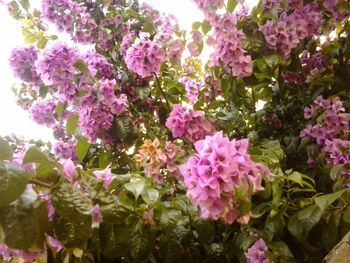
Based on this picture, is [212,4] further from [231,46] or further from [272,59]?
[272,59]

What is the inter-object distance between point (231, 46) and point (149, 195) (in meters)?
0.72

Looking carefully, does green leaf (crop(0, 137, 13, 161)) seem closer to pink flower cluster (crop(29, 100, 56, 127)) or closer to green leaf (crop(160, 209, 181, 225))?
green leaf (crop(160, 209, 181, 225))

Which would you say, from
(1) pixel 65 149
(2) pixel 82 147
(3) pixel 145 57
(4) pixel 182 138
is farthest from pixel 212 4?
(1) pixel 65 149

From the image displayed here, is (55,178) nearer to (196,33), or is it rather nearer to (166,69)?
(196,33)

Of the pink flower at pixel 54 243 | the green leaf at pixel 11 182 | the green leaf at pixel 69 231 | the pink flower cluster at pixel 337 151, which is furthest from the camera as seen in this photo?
the pink flower cluster at pixel 337 151

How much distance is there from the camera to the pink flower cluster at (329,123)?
155cm

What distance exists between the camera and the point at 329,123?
1.57 metres

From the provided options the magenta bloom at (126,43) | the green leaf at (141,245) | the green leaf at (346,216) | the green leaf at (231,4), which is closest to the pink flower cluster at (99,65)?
the magenta bloom at (126,43)

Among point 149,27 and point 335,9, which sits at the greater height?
point 149,27

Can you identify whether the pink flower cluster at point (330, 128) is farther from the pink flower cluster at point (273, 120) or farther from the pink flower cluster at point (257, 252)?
the pink flower cluster at point (257, 252)

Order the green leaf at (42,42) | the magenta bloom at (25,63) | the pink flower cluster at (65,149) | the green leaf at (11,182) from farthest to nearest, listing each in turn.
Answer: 1. the pink flower cluster at (65,149)
2. the green leaf at (42,42)
3. the magenta bloom at (25,63)
4. the green leaf at (11,182)

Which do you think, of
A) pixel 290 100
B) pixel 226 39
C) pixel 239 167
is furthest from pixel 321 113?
pixel 239 167

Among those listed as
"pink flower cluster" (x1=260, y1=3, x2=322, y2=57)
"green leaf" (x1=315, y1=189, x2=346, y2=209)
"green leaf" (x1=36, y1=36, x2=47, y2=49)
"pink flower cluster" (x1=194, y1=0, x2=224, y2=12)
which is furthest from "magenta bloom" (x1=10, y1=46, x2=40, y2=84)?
"green leaf" (x1=315, y1=189, x2=346, y2=209)

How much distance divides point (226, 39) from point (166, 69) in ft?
2.03
